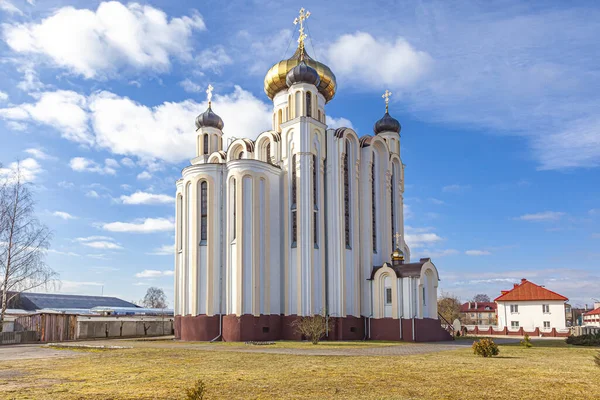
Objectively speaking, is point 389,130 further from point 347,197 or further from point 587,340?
point 587,340

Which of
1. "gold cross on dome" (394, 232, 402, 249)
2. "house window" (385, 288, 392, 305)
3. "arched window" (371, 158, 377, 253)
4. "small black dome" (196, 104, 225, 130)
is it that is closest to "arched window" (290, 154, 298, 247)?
"arched window" (371, 158, 377, 253)

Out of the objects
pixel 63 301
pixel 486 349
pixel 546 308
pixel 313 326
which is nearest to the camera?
pixel 486 349

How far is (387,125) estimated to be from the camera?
4234 centimetres

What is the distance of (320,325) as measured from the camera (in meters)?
28.6

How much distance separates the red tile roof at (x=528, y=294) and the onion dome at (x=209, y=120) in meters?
30.3

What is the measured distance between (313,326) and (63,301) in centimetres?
7448

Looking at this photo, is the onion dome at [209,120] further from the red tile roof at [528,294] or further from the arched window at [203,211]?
the red tile roof at [528,294]

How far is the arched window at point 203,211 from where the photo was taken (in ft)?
107

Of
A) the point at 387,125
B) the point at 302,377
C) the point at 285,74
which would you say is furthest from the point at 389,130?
the point at 302,377

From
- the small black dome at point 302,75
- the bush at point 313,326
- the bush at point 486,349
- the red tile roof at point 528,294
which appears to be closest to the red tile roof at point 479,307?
the red tile roof at point 528,294

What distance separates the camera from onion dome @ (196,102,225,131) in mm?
39572

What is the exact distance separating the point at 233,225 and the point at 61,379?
18664 mm

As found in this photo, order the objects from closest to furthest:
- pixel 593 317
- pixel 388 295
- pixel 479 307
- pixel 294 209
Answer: pixel 294 209 → pixel 388 295 → pixel 593 317 → pixel 479 307

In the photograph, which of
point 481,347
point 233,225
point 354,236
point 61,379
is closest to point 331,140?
point 354,236
